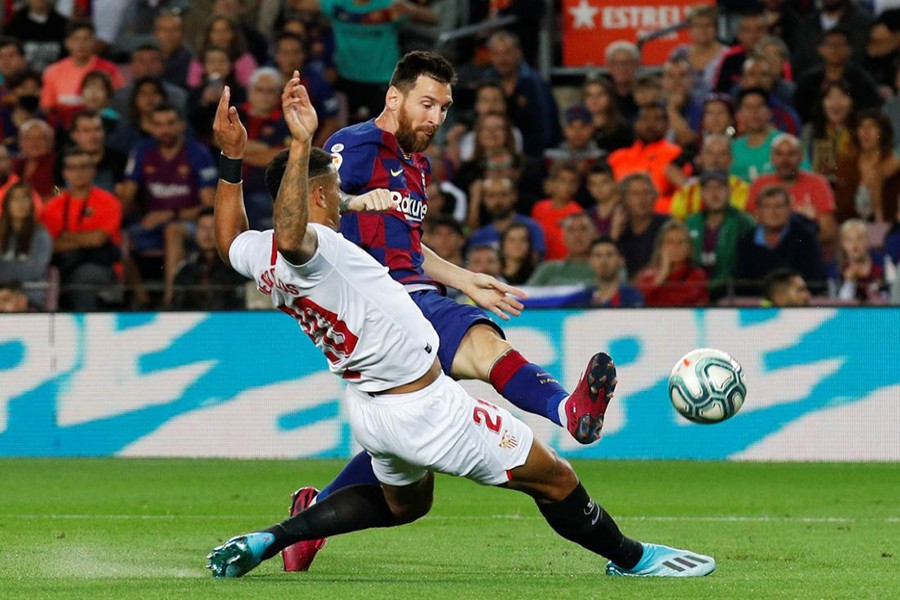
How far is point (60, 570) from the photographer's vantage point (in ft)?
22.6

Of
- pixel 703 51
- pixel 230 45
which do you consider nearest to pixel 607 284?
pixel 703 51

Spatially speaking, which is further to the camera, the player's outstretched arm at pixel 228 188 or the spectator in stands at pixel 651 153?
the spectator in stands at pixel 651 153

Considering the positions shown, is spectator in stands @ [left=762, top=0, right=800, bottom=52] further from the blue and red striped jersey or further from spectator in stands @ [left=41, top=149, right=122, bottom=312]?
the blue and red striped jersey

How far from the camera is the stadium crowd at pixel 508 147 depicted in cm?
1357

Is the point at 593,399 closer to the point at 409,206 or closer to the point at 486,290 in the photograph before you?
the point at 486,290

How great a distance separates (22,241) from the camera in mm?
14461

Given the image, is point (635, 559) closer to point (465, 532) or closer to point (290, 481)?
point (465, 532)

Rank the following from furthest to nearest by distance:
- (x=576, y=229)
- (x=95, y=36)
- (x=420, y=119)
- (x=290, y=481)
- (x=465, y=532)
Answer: (x=95, y=36)
(x=576, y=229)
(x=290, y=481)
(x=465, y=532)
(x=420, y=119)

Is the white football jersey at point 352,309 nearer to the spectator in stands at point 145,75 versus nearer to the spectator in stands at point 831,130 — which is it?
the spectator in stands at point 831,130

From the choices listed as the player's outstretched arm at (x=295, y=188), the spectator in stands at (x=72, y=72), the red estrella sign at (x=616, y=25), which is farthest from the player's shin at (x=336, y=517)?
the red estrella sign at (x=616, y=25)

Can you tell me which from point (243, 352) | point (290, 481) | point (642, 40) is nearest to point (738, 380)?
point (290, 481)

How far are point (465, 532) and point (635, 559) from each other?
2262 millimetres

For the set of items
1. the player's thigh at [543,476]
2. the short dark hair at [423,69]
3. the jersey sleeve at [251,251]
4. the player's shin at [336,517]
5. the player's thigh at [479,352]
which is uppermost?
the short dark hair at [423,69]

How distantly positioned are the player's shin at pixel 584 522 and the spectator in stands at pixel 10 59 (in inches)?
476
